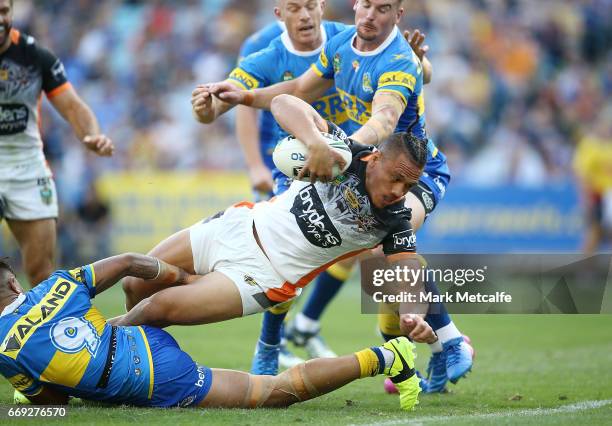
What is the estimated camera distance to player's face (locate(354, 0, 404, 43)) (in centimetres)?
695

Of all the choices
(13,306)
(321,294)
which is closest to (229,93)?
(13,306)

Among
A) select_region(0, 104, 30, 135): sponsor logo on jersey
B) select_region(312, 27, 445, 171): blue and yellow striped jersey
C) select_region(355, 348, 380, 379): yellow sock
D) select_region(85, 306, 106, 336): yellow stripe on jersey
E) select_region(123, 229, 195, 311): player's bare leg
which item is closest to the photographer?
select_region(85, 306, 106, 336): yellow stripe on jersey

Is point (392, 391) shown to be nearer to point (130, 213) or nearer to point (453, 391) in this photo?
point (453, 391)

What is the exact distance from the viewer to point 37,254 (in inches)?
330

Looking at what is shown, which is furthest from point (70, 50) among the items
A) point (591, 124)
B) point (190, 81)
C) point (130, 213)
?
point (591, 124)

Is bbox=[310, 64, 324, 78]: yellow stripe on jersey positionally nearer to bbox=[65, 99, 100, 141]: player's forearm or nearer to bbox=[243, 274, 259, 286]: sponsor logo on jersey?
bbox=[243, 274, 259, 286]: sponsor logo on jersey

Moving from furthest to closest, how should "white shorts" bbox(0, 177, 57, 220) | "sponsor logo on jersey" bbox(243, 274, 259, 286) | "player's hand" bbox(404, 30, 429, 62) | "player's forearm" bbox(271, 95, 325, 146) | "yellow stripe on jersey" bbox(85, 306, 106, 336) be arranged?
"white shorts" bbox(0, 177, 57, 220), "player's hand" bbox(404, 30, 429, 62), "sponsor logo on jersey" bbox(243, 274, 259, 286), "yellow stripe on jersey" bbox(85, 306, 106, 336), "player's forearm" bbox(271, 95, 325, 146)

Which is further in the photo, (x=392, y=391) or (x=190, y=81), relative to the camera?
(x=190, y=81)

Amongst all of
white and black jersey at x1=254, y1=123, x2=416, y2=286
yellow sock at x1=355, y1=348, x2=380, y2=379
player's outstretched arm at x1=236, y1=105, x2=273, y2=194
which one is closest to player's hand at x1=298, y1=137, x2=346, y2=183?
white and black jersey at x1=254, y1=123, x2=416, y2=286

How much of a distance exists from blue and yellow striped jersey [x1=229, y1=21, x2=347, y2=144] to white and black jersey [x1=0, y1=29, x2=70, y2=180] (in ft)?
5.51

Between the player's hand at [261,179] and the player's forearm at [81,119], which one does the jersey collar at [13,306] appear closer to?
the player's forearm at [81,119]

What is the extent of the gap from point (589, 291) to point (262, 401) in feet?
34.6

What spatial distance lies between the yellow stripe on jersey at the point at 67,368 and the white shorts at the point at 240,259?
3.84ft

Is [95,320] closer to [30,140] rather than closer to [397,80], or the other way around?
[397,80]
